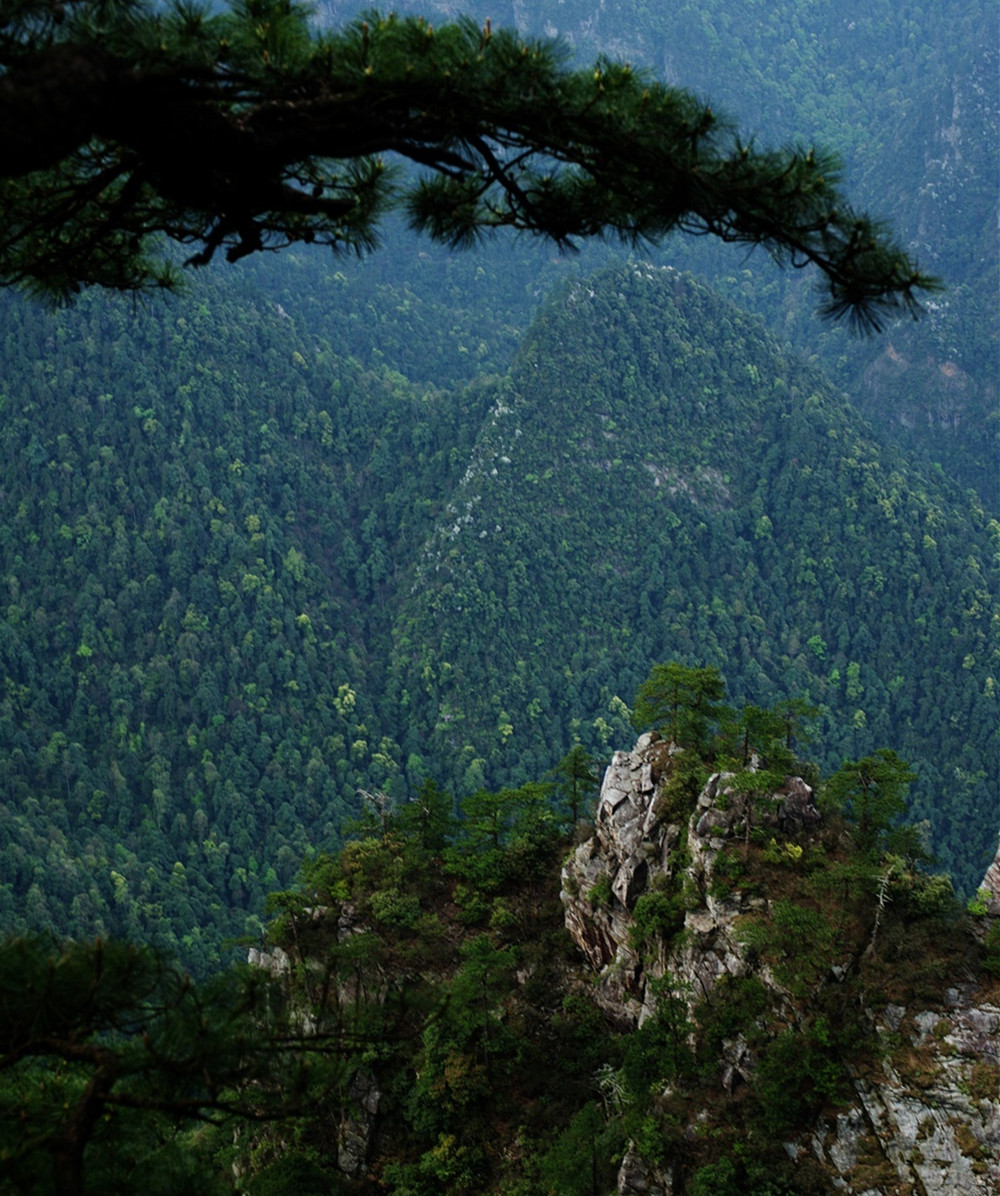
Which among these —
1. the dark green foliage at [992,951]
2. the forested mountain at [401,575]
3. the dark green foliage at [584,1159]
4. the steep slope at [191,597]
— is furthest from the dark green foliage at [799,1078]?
the forested mountain at [401,575]

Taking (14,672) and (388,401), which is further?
(388,401)

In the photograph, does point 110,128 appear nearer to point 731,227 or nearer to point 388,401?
point 731,227

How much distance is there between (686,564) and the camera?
119m

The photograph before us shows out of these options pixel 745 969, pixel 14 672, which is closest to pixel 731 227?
pixel 745 969

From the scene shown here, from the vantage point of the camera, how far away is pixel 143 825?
8762cm

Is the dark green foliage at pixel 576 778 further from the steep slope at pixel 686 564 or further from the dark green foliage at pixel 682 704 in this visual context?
the steep slope at pixel 686 564

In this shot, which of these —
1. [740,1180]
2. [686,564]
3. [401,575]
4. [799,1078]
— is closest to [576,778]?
[799,1078]

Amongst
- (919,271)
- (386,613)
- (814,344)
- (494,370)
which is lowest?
(919,271)

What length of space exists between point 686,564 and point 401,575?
3019 cm

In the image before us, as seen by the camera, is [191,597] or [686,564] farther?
[686,564]

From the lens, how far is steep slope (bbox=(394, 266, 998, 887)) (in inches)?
4053

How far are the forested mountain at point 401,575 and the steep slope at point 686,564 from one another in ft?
1.09

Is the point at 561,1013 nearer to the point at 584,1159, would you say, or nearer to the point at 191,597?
the point at 584,1159

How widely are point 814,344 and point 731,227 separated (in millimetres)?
201381
